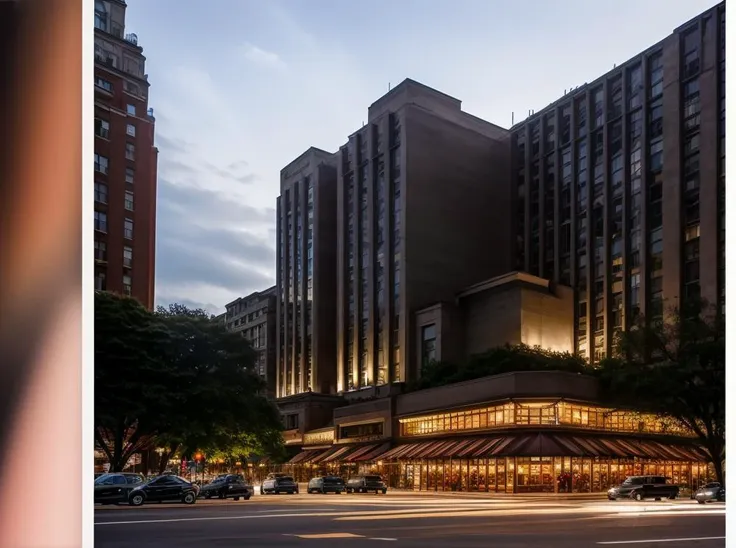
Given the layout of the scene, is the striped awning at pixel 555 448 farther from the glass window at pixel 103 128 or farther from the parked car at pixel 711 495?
the glass window at pixel 103 128

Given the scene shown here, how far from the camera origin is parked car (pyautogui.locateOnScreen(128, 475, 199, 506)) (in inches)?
885

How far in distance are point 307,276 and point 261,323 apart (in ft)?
65.7

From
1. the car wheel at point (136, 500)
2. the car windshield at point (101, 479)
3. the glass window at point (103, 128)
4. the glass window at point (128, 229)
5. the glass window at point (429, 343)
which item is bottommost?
the car wheel at point (136, 500)

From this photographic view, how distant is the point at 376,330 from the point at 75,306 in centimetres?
4803

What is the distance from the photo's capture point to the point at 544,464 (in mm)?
34469

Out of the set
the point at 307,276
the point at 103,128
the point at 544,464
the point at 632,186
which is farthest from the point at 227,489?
the point at 307,276

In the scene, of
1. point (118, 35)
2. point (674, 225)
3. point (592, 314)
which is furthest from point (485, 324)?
point (118, 35)

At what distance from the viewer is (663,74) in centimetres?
4453

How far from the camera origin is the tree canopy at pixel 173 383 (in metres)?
24.0

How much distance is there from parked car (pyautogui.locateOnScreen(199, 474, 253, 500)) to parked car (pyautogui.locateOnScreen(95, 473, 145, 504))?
232 inches

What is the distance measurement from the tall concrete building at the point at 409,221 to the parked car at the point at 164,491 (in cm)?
2810

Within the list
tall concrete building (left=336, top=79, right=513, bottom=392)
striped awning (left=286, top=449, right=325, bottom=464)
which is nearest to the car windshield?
tall concrete building (left=336, top=79, right=513, bottom=392)

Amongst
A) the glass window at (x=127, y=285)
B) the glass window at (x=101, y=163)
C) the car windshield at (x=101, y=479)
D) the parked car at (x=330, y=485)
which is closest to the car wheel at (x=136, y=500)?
the car windshield at (x=101, y=479)

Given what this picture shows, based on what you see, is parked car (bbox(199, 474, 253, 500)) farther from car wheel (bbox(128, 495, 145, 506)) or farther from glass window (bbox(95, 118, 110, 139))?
glass window (bbox(95, 118, 110, 139))
